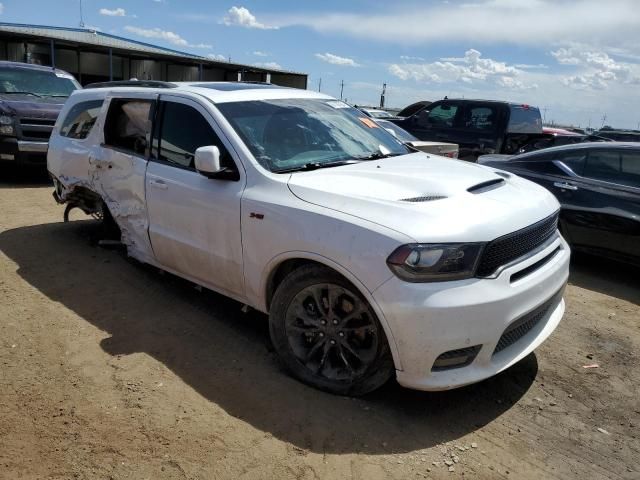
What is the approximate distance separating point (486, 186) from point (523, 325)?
929mm

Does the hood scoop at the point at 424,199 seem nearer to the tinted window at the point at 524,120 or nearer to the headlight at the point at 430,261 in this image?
the headlight at the point at 430,261

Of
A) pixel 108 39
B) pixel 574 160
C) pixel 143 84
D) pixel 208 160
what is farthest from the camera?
pixel 108 39

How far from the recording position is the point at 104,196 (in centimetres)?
500

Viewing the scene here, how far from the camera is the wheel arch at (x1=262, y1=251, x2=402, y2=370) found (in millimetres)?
2824

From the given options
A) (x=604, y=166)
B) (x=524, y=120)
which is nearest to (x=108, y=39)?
(x=524, y=120)

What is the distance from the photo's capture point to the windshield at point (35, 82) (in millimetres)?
9836

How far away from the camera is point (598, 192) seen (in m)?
5.77

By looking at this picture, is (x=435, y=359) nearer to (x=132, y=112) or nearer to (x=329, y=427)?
(x=329, y=427)

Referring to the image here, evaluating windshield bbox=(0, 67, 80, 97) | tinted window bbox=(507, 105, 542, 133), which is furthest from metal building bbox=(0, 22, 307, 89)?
tinted window bbox=(507, 105, 542, 133)

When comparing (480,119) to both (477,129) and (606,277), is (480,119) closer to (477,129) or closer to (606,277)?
(477,129)

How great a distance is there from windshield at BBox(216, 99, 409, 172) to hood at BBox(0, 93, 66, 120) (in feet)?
21.8

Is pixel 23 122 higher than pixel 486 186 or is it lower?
lower

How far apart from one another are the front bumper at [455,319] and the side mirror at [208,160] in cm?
143

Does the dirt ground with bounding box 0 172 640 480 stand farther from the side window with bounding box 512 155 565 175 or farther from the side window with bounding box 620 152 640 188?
the side window with bounding box 512 155 565 175
